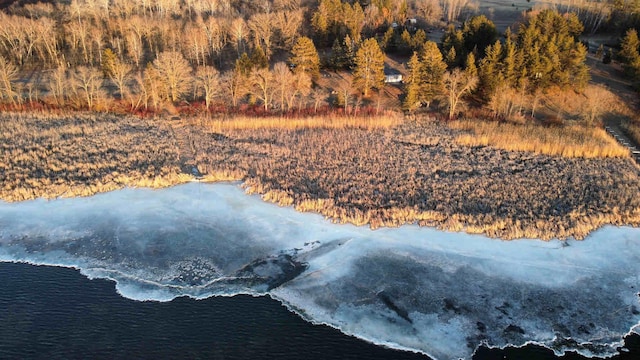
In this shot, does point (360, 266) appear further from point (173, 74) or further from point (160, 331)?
point (173, 74)

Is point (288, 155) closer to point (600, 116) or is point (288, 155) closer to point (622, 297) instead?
point (622, 297)

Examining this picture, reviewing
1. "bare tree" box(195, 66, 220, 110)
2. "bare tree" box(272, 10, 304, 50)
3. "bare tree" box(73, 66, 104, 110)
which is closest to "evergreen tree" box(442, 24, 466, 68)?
"bare tree" box(272, 10, 304, 50)

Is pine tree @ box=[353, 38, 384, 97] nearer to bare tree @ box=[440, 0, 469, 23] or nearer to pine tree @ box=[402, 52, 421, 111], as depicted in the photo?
pine tree @ box=[402, 52, 421, 111]

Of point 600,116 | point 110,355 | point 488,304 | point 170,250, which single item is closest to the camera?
point 110,355

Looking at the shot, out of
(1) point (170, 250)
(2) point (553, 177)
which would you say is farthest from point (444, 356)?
(2) point (553, 177)

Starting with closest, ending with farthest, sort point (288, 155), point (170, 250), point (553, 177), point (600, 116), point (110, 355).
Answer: point (110, 355)
point (170, 250)
point (553, 177)
point (288, 155)
point (600, 116)
